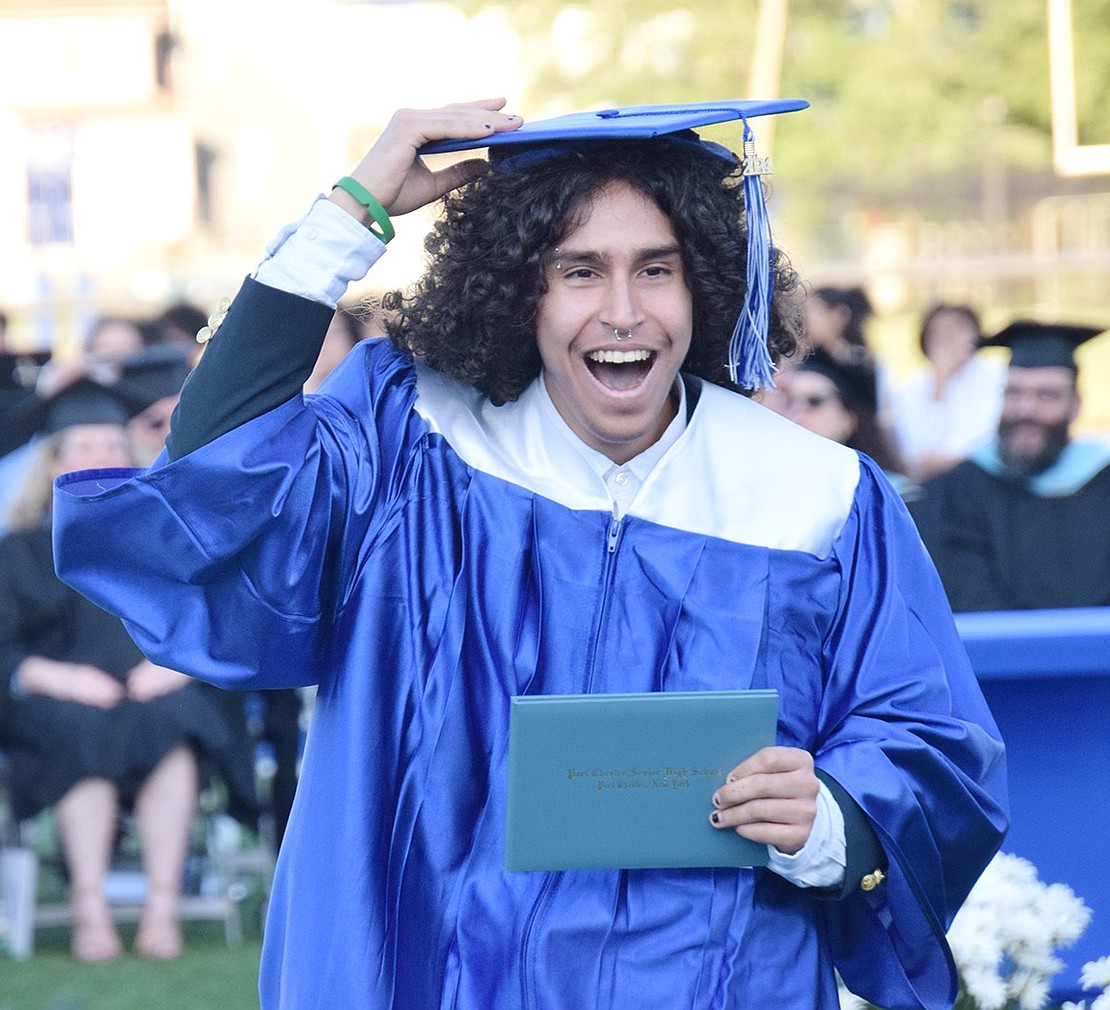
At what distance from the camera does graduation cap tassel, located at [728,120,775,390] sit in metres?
2.50

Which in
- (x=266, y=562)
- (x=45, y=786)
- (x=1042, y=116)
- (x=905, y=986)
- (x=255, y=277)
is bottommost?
(x=45, y=786)

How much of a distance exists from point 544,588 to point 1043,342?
4573mm

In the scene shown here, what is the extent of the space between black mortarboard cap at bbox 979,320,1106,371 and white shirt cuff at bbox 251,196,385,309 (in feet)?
15.2

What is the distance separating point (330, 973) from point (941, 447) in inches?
294

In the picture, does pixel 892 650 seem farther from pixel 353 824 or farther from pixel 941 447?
pixel 941 447

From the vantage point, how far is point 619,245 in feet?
7.90

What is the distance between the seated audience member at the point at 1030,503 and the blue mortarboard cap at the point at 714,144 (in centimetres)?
374

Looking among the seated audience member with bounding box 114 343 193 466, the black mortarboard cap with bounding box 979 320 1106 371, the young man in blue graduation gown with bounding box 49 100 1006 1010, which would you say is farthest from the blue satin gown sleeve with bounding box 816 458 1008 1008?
the black mortarboard cap with bounding box 979 320 1106 371

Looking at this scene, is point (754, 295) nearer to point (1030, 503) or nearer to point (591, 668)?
point (591, 668)

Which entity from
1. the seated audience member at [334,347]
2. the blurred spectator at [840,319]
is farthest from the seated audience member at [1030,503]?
the seated audience member at [334,347]

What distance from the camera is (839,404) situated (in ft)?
21.7

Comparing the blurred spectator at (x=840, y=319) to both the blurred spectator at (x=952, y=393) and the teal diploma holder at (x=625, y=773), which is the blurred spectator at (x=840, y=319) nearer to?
the blurred spectator at (x=952, y=393)

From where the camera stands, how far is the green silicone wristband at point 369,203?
2.29m

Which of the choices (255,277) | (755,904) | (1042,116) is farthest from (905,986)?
(1042,116)
